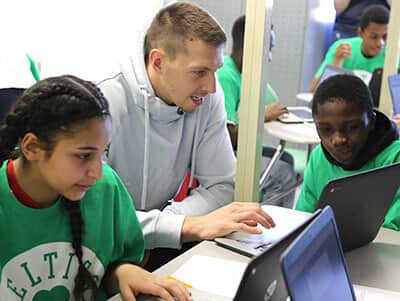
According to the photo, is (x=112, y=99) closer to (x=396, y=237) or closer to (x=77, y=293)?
(x=77, y=293)

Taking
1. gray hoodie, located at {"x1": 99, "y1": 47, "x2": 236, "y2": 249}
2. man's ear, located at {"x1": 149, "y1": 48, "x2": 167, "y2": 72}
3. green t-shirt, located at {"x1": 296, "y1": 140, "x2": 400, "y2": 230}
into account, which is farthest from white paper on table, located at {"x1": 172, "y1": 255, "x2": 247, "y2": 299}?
man's ear, located at {"x1": 149, "y1": 48, "x2": 167, "y2": 72}

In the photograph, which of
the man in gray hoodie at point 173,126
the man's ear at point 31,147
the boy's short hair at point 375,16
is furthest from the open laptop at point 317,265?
the boy's short hair at point 375,16

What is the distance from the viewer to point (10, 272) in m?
1.04

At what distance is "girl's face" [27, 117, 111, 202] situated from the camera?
104cm

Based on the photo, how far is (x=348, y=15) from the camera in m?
4.51

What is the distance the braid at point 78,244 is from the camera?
43.3 inches

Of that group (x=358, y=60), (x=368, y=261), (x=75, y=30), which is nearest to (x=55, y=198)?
(x=368, y=261)

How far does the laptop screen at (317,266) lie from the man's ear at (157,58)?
837mm

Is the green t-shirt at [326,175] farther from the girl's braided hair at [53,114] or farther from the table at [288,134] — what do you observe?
the table at [288,134]

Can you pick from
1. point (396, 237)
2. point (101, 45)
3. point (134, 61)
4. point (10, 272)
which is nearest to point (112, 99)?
point (134, 61)

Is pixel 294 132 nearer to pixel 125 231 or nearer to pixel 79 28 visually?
pixel 79 28

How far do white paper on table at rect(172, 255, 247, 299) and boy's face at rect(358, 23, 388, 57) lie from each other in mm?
3161

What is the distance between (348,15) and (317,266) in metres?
4.12

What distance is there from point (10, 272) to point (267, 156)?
2.13m
